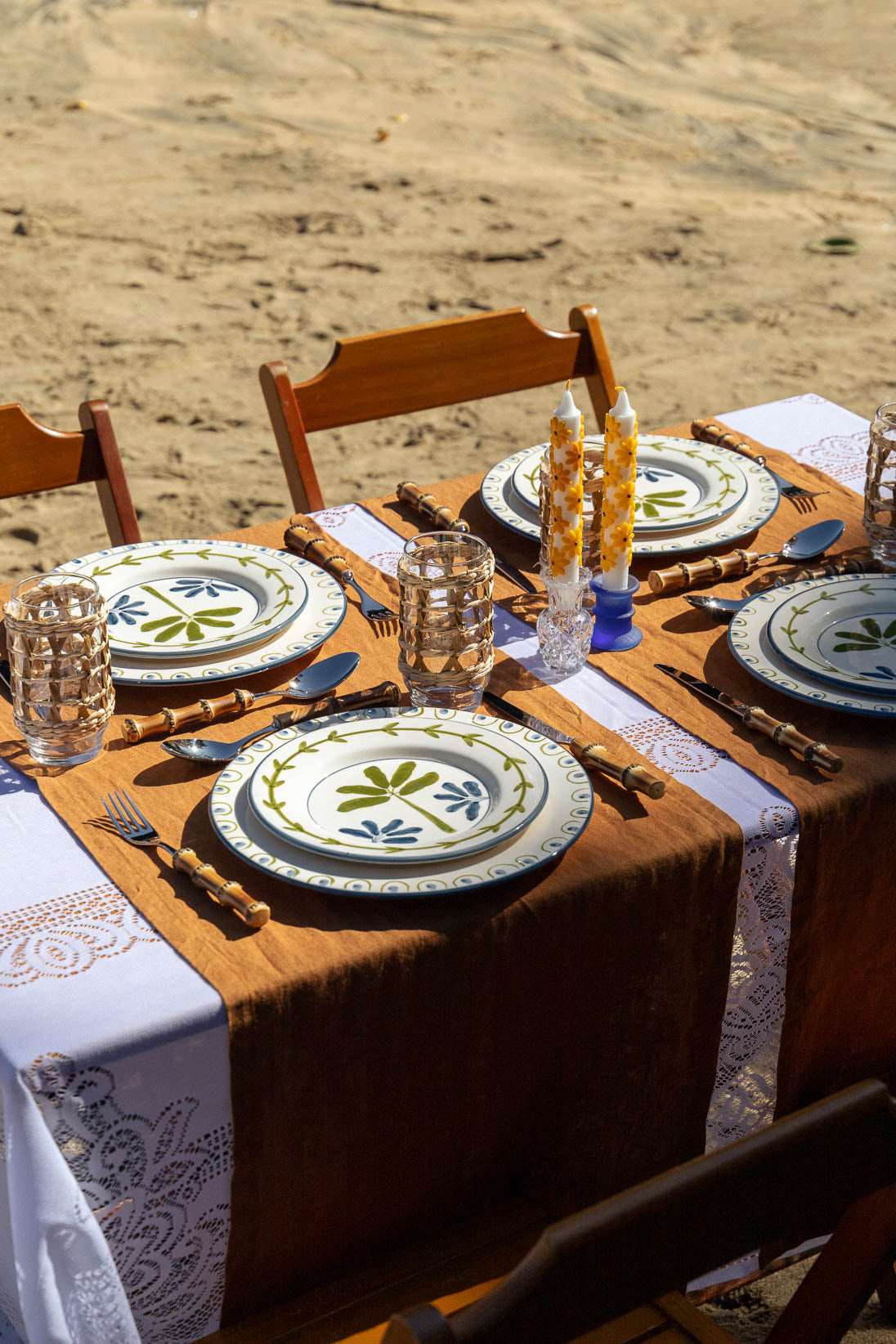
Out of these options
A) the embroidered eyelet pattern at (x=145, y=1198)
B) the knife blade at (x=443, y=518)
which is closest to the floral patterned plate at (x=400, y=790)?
the embroidered eyelet pattern at (x=145, y=1198)

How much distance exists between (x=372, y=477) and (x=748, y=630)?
225cm

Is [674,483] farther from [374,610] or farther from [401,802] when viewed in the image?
[401,802]

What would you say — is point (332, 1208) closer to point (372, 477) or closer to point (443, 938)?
point (443, 938)

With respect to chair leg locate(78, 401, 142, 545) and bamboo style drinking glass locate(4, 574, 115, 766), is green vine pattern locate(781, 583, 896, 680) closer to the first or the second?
bamboo style drinking glass locate(4, 574, 115, 766)

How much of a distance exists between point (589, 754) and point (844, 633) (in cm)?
36

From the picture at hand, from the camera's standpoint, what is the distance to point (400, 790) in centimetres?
137

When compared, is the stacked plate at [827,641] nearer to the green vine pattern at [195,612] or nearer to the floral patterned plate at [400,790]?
the floral patterned plate at [400,790]

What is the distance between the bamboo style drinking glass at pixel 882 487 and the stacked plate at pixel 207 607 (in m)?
0.62

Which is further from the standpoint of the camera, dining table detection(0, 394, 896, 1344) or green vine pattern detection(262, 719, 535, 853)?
green vine pattern detection(262, 719, 535, 853)

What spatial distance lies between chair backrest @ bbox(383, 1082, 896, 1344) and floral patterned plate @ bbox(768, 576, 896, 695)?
623 mm

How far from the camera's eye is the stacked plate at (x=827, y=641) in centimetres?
149

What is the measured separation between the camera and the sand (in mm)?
4051

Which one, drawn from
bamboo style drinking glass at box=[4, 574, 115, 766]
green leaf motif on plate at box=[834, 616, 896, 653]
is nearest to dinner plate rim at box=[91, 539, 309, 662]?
bamboo style drinking glass at box=[4, 574, 115, 766]

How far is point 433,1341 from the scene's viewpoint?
0.80 metres
